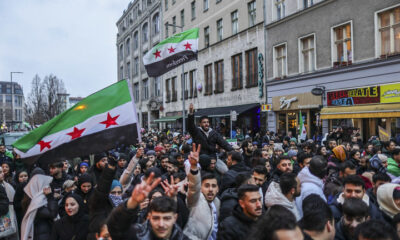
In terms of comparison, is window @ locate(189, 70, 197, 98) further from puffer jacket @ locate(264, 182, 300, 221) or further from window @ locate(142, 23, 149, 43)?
puffer jacket @ locate(264, 182, 300, 221)

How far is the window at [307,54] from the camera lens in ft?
61.0

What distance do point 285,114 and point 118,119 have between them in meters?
16.6

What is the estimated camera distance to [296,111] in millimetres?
19469

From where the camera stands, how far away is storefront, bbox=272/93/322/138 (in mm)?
18188

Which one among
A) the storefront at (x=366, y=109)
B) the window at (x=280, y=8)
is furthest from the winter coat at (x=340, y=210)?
the window at (x=280, y=8)

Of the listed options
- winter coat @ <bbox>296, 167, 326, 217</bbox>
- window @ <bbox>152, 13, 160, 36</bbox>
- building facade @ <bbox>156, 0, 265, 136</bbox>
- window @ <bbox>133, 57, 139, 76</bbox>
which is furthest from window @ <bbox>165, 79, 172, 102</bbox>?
winter coat @ <bbox>296, 167, 326, 217</bbox>

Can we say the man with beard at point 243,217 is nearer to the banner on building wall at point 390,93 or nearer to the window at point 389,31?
the banner on building wall at point 390,93

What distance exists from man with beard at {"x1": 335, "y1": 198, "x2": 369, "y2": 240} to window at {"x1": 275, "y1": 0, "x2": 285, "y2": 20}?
18594 millimetres

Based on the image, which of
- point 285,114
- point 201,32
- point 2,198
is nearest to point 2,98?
point 201,32

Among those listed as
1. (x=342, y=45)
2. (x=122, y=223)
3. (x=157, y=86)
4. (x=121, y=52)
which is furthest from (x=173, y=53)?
(x=121, y=52)

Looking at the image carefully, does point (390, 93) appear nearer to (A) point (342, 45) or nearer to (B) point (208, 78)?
(A) point (342, 45)

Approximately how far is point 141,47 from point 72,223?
44062 mm

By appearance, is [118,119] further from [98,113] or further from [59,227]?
[59,227]

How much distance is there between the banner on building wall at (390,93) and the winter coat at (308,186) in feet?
37.0
